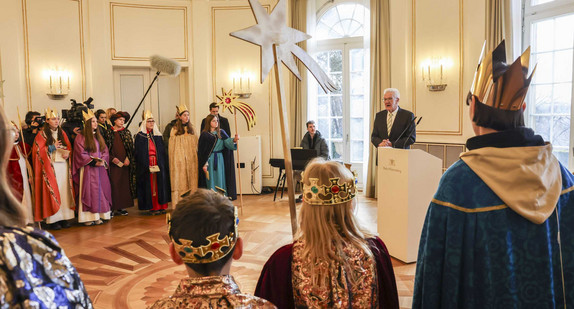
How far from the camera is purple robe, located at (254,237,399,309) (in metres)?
1.57

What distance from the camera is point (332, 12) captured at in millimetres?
7707

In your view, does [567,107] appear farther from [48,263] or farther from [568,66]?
[48,263]

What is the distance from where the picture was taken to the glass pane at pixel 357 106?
24.7 feet

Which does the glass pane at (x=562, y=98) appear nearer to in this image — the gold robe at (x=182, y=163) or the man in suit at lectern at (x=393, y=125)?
the man in suit at lectern at (x=393, y=125)

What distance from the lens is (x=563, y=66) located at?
5.12m

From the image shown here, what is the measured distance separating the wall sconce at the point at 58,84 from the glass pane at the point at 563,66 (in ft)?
22.4

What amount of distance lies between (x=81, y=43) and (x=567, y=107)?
6965 mm

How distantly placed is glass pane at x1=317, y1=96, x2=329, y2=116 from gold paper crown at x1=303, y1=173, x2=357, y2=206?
6406 millimetres

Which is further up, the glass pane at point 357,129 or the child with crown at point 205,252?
the glass pane at point 357,129

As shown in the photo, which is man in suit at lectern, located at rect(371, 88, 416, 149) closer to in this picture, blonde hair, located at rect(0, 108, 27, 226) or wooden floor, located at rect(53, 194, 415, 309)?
A: wooden floor, located at rect(53, 194, 415, 309)

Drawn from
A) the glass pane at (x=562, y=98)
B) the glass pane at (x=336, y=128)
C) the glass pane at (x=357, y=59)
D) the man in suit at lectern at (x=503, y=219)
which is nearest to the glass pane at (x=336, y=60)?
the glass pane at (x=357, y=59)

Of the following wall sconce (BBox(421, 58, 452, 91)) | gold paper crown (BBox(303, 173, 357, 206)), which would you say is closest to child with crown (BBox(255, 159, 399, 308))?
gold paper crown (BBox(303, 173, 357, 206))

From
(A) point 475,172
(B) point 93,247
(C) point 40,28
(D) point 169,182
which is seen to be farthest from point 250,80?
(A) point 475,172

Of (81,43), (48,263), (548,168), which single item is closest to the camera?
(48,263)
